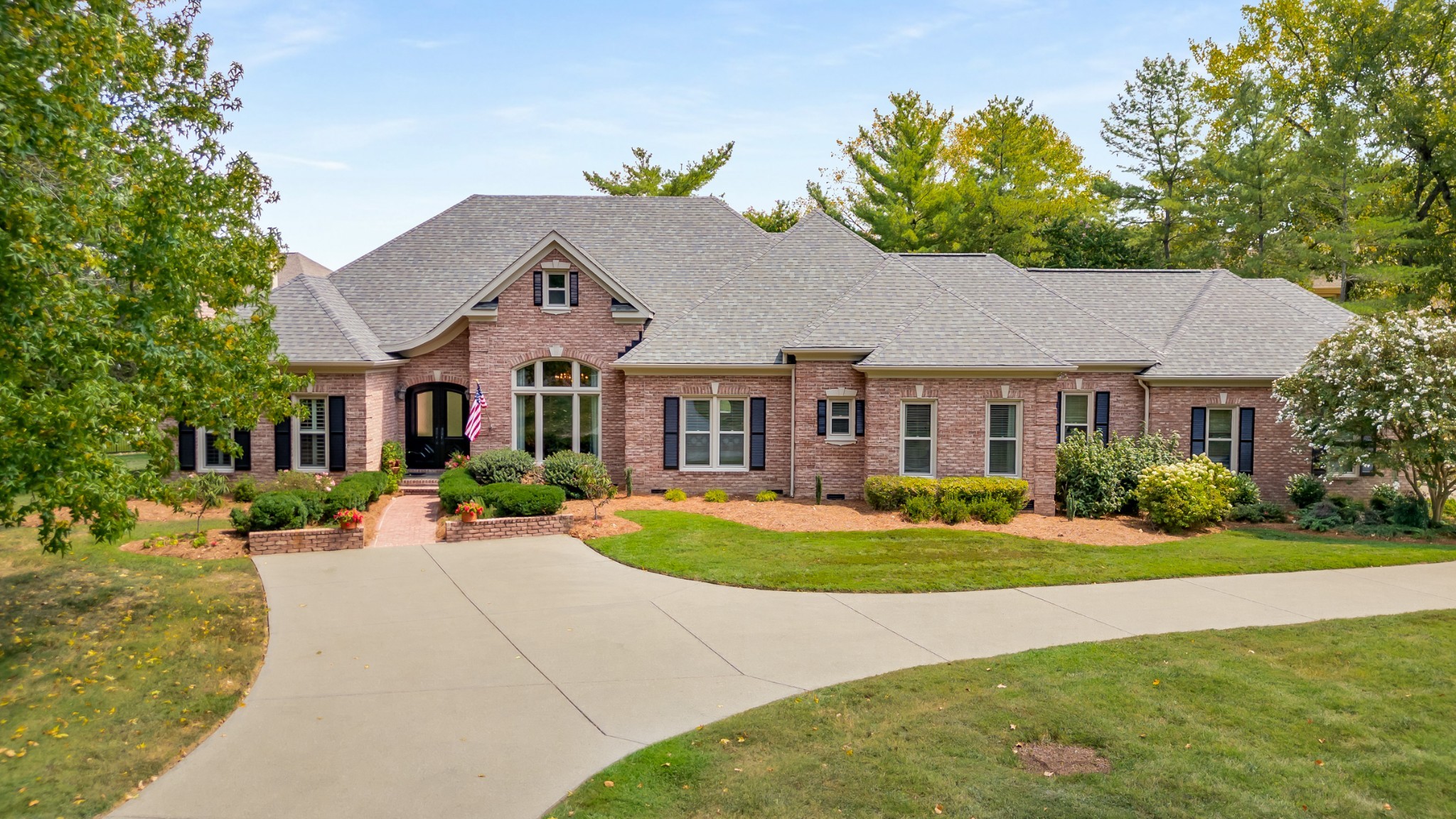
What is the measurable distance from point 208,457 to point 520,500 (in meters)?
9.73

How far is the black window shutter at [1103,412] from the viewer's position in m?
22.9

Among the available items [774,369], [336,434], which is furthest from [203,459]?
[774,369]

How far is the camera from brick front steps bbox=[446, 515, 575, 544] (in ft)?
53.8

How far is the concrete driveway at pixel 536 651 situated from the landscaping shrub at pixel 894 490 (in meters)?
5.71

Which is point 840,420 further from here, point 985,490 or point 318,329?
point 318,329

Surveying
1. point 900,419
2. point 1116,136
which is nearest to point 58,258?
point 900,419

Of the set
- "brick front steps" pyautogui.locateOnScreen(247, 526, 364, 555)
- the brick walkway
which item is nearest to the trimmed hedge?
the brick walkway

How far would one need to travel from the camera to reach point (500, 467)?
19.5 m

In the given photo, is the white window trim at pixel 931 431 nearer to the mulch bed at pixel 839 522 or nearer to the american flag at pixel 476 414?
the mulch bed at pixel 839 522

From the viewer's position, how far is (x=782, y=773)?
278 inches

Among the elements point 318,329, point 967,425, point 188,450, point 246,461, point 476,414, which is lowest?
point 246,461

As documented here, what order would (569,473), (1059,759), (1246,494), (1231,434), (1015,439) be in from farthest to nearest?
(1231,434) → (1246,494) → (1015,439) → (569,473) → (1059,759)

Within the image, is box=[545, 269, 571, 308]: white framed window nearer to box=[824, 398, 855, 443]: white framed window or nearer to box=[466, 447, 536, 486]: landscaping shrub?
box=[466, 447, 536, 486]: landscaping shrub

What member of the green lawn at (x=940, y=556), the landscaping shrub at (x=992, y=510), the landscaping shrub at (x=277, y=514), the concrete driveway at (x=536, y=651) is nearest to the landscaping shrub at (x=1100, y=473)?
the landscaping shrub at (x=992, y=510)
